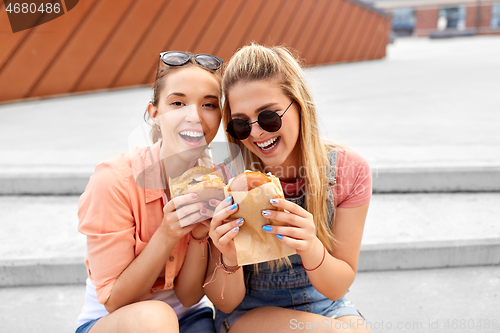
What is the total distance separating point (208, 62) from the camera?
179cm

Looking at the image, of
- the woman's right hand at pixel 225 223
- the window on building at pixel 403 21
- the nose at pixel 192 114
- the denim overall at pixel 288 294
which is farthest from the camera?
the window on building at pixel 403 21

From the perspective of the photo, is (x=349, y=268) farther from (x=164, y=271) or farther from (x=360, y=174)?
(x=164, y=271)

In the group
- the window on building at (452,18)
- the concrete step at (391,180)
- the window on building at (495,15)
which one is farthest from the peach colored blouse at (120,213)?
the window on building at (452,18)

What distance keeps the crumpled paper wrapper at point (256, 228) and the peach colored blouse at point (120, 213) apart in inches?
15.0

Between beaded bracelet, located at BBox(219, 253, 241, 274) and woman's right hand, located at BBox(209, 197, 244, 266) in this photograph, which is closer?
woman's right hand, located at BBox(209, 197, 244, 266)

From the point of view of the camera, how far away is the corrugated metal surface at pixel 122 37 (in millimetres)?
6703

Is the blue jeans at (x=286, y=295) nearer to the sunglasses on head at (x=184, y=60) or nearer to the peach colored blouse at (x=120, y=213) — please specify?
the peach colored blouse at (x=120, y=213)

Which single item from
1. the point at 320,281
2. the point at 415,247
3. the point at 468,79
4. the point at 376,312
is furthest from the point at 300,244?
the point at 468,79

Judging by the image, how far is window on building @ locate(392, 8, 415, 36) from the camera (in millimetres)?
37094

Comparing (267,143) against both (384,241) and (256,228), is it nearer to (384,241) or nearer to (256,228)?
(256,228)

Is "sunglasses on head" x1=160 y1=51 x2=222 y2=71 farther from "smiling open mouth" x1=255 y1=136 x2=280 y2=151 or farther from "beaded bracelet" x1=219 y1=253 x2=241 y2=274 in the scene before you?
"beaded bracelet" x1=219 y1=253 x2=241 y2=274

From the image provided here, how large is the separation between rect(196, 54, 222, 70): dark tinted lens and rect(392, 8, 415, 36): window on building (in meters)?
40.1

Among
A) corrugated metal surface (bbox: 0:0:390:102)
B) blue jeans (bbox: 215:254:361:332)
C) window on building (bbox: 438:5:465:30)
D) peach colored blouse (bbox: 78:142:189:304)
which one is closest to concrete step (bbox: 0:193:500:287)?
Result: blue jeans (bbox: 215:254:361:332)

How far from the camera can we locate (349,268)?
6.07 ft
